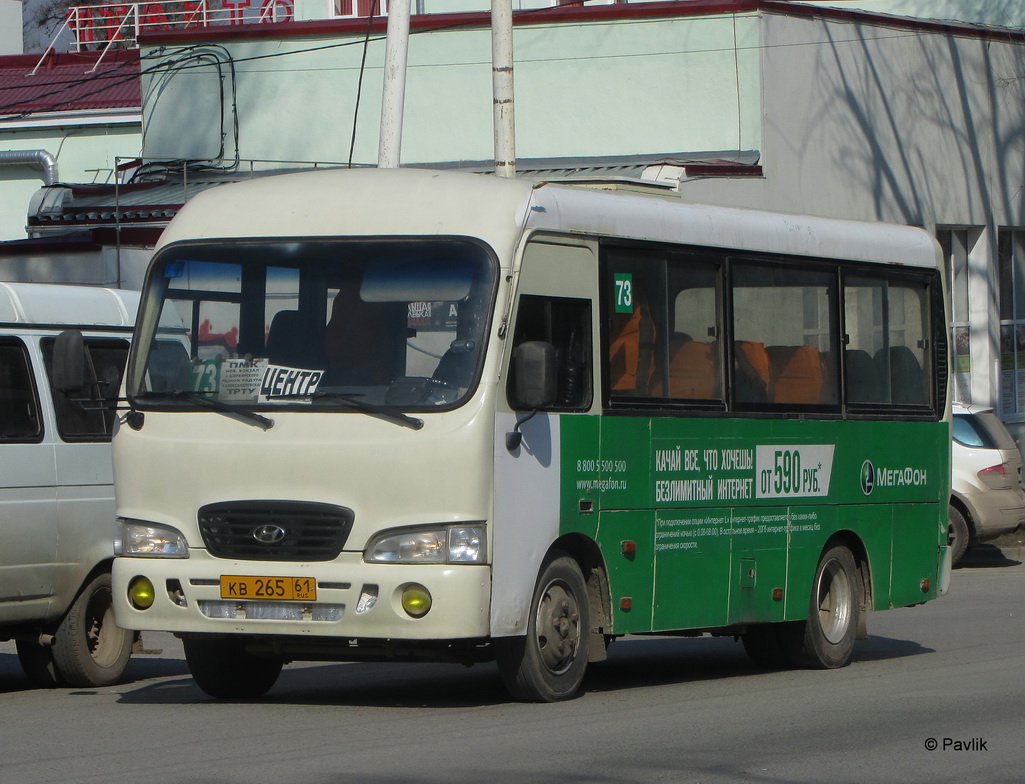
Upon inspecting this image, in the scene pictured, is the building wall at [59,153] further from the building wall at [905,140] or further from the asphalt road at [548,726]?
the asphalt road at [548,726]

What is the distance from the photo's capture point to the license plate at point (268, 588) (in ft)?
29.5

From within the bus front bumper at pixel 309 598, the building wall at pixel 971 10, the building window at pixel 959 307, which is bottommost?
the bus front bumper at pixel 309 598

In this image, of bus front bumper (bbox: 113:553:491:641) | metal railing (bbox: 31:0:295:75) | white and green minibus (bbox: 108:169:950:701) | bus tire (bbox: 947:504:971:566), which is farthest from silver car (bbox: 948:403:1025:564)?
metal railing (bbox: 31:0:295:75)

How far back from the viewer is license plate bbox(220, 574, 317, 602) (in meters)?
8.98

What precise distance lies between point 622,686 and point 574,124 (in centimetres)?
1579

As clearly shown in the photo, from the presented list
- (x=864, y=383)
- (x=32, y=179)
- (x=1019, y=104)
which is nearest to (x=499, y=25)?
(x=864, y=383)

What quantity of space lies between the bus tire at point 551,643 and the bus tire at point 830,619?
96.6 inches

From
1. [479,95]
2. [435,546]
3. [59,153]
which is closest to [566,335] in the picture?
[435,546]

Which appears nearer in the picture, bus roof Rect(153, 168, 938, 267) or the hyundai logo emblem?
the hyundai logo emblem

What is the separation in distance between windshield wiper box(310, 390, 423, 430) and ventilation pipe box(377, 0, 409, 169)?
27.1 feet

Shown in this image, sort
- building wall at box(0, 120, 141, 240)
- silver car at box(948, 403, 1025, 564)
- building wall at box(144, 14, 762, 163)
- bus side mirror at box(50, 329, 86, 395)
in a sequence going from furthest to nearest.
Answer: building wall at box(0, 120, 141, 240) < building wall at box(144, 14, 762, 163) < silver car at box(948, 403, 1025, 564) < bus side mirror at box(50, 329, 86, 395)

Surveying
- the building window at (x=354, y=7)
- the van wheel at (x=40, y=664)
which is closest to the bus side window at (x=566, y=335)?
the van wheel at (x=40, y=664)

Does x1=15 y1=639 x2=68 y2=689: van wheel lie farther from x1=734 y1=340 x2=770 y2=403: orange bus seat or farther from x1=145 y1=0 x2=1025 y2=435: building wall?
x1=145 y1=0 x2=1025 y2=435: building wall

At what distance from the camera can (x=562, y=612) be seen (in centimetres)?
957
